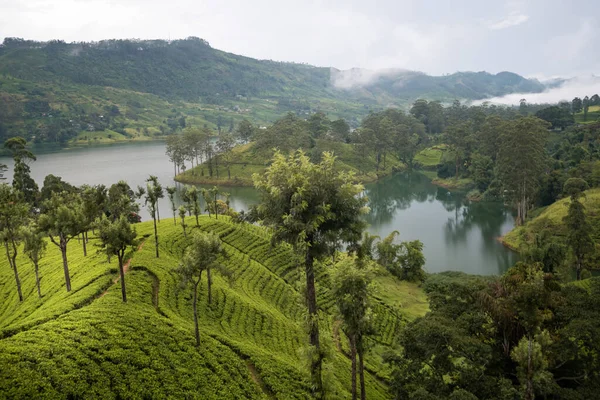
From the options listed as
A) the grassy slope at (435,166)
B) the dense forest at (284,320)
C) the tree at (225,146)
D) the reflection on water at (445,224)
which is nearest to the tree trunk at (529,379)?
the dense forest at (284,320)

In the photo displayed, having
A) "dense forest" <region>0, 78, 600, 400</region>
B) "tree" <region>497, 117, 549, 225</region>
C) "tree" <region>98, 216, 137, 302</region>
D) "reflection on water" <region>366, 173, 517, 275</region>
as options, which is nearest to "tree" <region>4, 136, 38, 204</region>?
"dense forest" <region>0, 78, 600, 400</region>

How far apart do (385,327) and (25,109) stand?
225 meters

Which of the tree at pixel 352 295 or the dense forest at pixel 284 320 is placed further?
the dense forest at pixel 284 320

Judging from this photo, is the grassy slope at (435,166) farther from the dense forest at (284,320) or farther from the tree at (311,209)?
the tree at (311,209)

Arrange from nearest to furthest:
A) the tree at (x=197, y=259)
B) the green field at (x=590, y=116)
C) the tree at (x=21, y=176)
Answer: the tree at (x=197, y=259)
the tree at (x=21, y=176)
the green field at (x=590, y=116)

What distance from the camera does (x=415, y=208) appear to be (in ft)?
273

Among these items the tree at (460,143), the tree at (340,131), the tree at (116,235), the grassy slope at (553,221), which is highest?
the tree at (340,131)

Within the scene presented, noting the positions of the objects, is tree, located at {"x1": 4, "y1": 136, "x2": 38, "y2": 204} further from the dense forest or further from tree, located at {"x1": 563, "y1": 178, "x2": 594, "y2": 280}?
tree, located at {"x1": 563, "y1": 178, "x2": 594, "y2": 280}

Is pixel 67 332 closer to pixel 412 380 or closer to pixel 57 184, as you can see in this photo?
pixel 412 380

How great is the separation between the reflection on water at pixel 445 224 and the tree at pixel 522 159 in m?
7.02

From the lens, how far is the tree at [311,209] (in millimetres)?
18422

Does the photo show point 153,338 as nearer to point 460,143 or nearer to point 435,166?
point 460,143

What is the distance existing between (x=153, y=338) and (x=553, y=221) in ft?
183

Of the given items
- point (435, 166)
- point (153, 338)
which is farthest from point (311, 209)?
point (435, 166)
